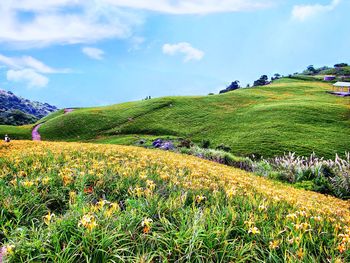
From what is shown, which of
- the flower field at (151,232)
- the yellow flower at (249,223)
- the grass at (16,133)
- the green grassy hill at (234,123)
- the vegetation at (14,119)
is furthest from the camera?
the vegetation at (14,119)

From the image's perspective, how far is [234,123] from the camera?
56.0 meters

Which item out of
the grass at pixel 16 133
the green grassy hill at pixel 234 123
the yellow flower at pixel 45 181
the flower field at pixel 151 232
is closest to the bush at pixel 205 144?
the green grassy hill at pixel 234 123

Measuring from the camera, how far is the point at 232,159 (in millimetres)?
25469

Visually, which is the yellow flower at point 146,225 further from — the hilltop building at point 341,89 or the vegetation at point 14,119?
the vegetation at point 14,119

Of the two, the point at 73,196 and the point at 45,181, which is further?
the point at 45,181

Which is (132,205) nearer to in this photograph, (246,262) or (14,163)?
(246,262)

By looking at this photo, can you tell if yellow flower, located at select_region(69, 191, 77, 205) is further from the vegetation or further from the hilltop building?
the vegetation

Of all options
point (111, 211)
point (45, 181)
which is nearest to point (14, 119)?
point (45, 181)

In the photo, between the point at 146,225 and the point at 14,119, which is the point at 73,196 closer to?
the point at 146,225

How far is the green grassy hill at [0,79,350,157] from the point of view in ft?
141

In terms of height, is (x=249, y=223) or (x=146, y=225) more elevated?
(x=146, y=225)

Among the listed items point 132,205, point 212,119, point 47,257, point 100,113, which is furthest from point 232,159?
point 100,113

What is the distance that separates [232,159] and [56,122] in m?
53.6

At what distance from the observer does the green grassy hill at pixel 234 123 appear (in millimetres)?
43062
